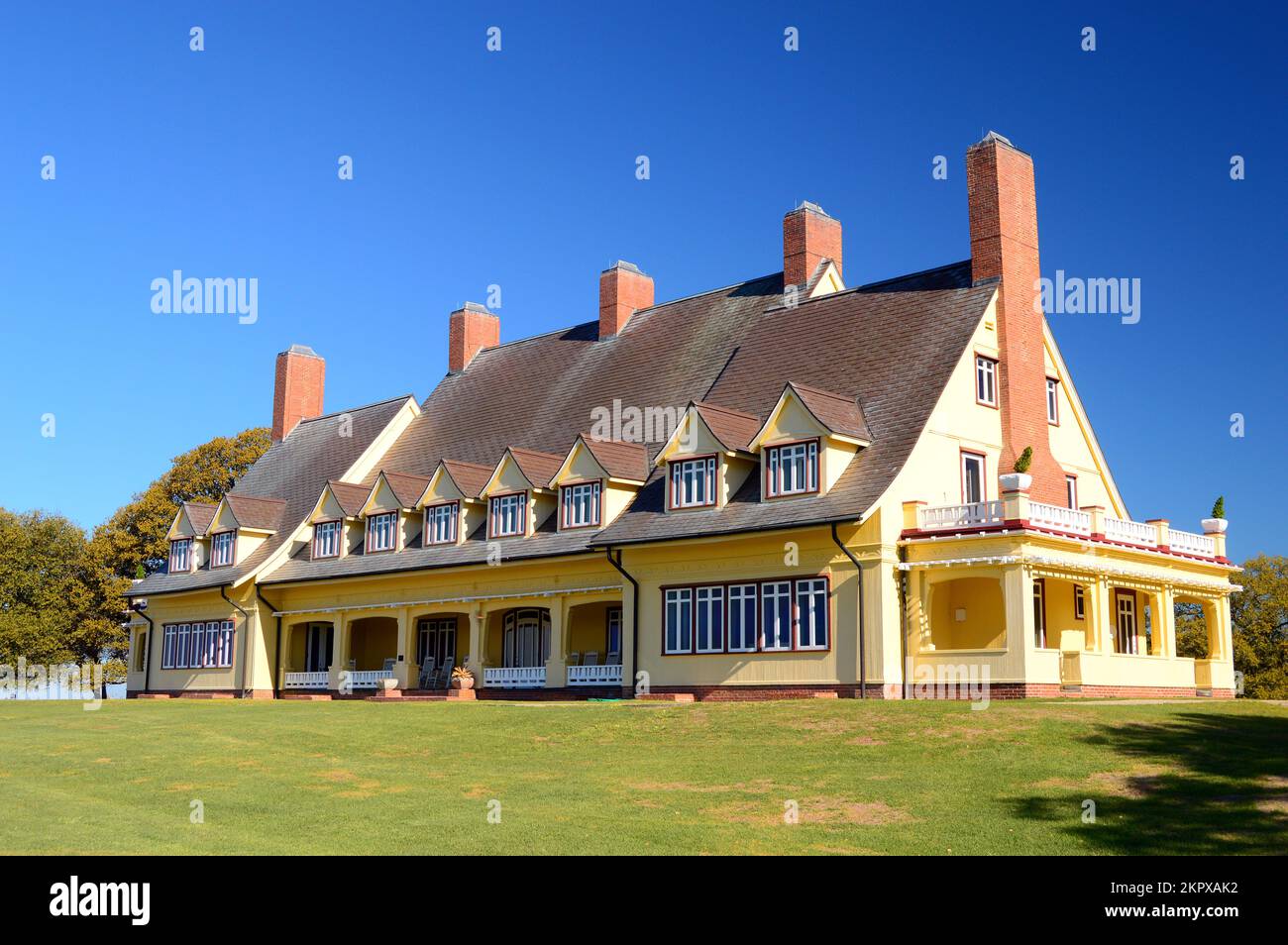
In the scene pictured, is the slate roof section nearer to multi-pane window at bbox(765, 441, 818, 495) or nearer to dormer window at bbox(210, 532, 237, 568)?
dormer window at bbox(210, 532, 237, 568)

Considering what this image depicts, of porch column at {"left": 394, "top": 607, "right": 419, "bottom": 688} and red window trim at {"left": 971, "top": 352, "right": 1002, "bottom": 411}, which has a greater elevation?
red window trim at {"left": 971, "top": 352, "right": 1002, "bottom": 411}

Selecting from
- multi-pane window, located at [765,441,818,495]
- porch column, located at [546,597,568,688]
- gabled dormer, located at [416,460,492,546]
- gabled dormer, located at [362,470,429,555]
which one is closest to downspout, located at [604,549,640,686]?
porch column, located at [546,597,568,688]

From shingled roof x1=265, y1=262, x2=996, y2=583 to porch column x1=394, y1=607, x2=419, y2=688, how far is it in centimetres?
181

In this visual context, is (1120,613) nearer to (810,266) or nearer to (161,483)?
(810,266)

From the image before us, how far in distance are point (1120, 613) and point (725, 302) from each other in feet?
48.0

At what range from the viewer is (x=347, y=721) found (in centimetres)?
2838

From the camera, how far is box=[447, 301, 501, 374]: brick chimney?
49281mm

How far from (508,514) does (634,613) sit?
6.22 m

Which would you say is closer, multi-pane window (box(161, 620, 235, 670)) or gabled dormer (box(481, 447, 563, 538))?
gabled dormer (box(481, 447, 563, 538))

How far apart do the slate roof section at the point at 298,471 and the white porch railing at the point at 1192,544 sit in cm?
2761

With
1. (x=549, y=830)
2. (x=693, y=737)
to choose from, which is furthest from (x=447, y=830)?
(x=693, y=737)

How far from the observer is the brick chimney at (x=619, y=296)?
42906 mm

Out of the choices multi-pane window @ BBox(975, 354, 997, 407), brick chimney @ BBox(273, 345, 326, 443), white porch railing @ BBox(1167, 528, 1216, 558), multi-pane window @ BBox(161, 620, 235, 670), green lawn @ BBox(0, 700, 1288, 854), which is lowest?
green lawn @ BBox(0, 700, 1288, 854)

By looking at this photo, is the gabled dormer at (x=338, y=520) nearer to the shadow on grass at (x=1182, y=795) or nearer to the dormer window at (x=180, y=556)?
the dormer window at (x=180, y=556)
